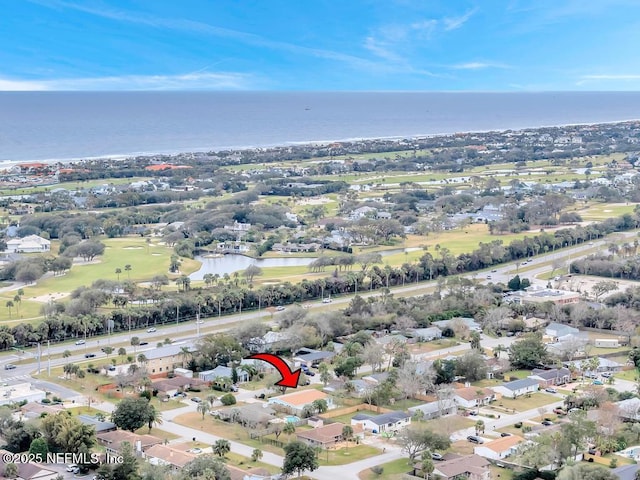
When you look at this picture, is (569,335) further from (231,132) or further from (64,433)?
(231,132)

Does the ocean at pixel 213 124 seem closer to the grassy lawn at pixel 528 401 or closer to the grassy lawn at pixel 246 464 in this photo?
the grassy lawn at pixel 528 401

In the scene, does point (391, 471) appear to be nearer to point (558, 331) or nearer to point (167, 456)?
point (167, 456)

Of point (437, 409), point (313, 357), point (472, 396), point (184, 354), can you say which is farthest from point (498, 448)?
point (184, 354)

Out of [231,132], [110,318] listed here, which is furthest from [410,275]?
[231,132]

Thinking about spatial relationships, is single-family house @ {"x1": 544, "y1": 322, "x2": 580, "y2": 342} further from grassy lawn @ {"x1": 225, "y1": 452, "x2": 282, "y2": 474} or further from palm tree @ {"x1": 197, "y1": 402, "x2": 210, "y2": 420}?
grassy lawn @ {"x1": 225, "y1": 452, "x2": 282, "y2": 474}

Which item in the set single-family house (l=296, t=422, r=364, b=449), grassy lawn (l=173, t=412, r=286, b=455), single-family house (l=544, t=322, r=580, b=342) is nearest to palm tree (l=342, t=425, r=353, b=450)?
single-family house (l=296, t=422, r=364, b=449)
